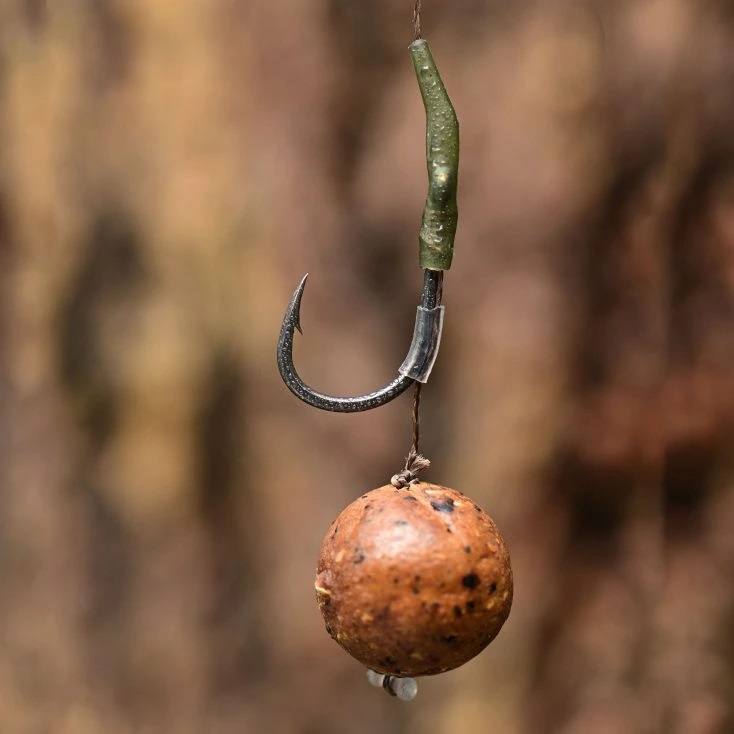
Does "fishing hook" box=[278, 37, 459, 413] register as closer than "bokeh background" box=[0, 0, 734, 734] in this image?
Yes

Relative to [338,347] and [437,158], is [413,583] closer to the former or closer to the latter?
[437,158]

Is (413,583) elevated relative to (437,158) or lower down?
lower down

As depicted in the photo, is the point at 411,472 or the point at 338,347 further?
the point at 338,347

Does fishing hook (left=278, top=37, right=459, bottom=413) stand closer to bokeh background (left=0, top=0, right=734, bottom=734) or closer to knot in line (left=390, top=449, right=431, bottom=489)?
knot in line (left=390, top=449, right=431, bottom=489)

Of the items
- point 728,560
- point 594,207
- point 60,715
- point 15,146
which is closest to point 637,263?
point 594,207

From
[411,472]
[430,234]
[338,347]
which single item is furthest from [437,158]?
[338,347]

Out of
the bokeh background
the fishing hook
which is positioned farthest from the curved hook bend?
the bokeh background
